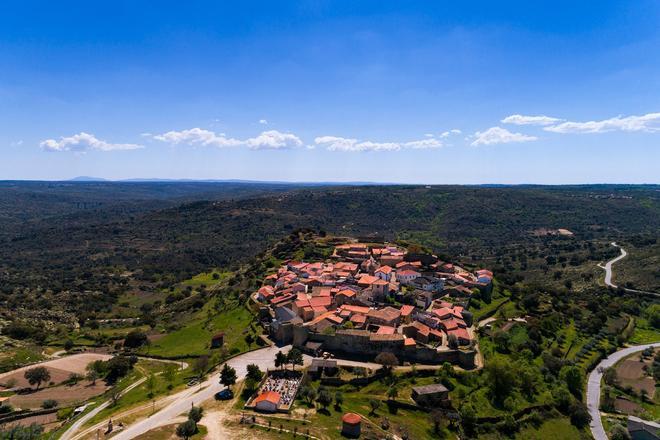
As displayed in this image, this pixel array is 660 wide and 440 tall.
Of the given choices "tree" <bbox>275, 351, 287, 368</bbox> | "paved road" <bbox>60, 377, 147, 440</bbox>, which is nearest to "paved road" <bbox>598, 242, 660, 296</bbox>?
"tree" <bbox>275, 351, 287, 368</bbox>

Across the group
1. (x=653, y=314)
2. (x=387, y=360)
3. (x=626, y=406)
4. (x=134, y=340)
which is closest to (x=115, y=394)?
(x=134, y=340)

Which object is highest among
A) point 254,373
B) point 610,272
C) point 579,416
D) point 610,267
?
point 254,373

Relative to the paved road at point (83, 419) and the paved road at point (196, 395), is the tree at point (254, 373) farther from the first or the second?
the paved road at point (83, 419)

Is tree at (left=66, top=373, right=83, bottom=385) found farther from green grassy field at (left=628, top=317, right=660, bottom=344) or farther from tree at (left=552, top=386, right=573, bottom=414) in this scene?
green grassy field at (left=628, top=317, right=660, bottom=344)

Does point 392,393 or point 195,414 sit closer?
point 195,414

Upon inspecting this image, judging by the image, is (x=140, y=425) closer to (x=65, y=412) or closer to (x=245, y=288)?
(x=65, y=412)

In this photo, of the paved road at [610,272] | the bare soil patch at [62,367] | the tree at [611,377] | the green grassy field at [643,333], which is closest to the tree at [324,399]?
the bare soil patch at [62,367]

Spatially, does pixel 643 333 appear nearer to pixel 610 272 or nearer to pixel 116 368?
pixel 610 272

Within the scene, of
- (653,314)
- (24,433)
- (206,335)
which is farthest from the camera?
(653,314)
